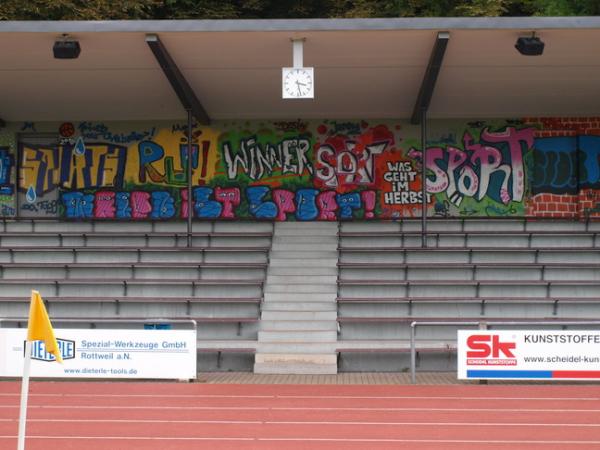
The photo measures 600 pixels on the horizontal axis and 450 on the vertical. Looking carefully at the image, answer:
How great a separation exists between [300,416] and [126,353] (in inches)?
169

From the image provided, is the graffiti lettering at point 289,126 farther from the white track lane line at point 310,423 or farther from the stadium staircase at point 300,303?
the white track lane line at point 310,423

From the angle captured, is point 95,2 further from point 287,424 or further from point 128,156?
point 287,424

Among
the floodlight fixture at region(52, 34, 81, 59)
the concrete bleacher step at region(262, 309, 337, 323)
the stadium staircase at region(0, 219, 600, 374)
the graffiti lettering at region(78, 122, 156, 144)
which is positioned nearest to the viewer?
the floodlight fixture at region(52, 34, 81, 59)

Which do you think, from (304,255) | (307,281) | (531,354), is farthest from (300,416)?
(304,255)

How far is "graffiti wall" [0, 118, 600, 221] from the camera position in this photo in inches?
997

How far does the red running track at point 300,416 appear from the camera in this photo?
11.5 metres

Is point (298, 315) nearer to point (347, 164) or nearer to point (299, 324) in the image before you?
point (299, 324)

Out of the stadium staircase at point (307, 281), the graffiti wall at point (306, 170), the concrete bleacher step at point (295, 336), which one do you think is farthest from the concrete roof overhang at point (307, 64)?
the concrete bleacher step at point (295, 336)

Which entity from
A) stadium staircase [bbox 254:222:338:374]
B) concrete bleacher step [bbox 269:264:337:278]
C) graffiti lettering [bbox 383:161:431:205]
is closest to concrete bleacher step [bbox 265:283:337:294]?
stadium staircase [bbox 254:222:338:374]

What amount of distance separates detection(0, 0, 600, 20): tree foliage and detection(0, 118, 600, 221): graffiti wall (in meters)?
5.03

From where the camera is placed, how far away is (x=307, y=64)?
66.7 feet

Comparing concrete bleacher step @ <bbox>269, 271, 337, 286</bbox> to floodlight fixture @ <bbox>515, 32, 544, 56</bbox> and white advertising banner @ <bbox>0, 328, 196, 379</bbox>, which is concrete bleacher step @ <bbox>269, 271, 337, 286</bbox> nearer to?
white advertising banner @ <bbox>0, 328, 196, 379</bbox>

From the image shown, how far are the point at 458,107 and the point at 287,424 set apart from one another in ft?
44.7

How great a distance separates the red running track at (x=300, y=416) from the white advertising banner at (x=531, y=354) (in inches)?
10.5
